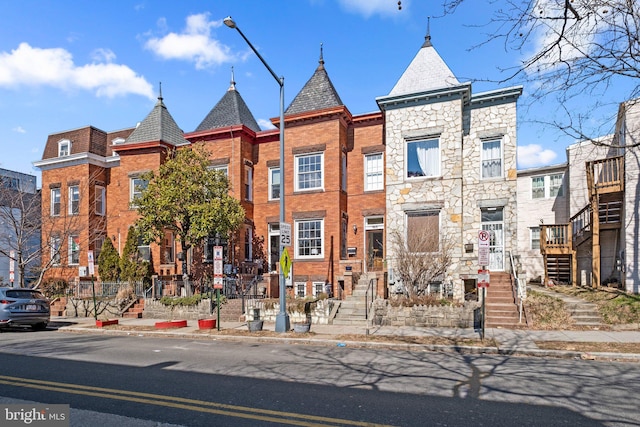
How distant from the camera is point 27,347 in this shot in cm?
1184

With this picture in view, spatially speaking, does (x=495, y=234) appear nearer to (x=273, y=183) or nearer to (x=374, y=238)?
(x=374, y=238)

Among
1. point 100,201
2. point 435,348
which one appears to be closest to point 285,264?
point 435,348

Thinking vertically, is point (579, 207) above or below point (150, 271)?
above

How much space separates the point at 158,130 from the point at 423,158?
1672 centimetres

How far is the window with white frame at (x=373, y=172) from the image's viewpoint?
71.5 ft

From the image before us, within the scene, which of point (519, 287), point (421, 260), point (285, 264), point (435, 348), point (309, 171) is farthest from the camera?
point (309, 171)

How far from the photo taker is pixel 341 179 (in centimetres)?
2156

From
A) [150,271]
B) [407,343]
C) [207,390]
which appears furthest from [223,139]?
[207,390]

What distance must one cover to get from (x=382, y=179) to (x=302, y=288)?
721cm

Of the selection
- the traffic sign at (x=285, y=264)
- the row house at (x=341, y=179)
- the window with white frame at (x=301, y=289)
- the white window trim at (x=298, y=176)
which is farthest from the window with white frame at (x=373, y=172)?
the traffic sign at (x=285, y=264)

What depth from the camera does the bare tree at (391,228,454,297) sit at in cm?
1680

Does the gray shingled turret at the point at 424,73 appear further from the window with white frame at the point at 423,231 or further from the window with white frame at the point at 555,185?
the window with white frame at the point at 555,185

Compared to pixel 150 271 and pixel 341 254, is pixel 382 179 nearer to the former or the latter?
pixel 341 254

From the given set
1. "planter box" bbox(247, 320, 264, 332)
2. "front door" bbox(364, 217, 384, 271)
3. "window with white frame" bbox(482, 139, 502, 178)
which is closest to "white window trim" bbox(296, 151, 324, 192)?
"front door" bbox(364, 217, 384, 271)
